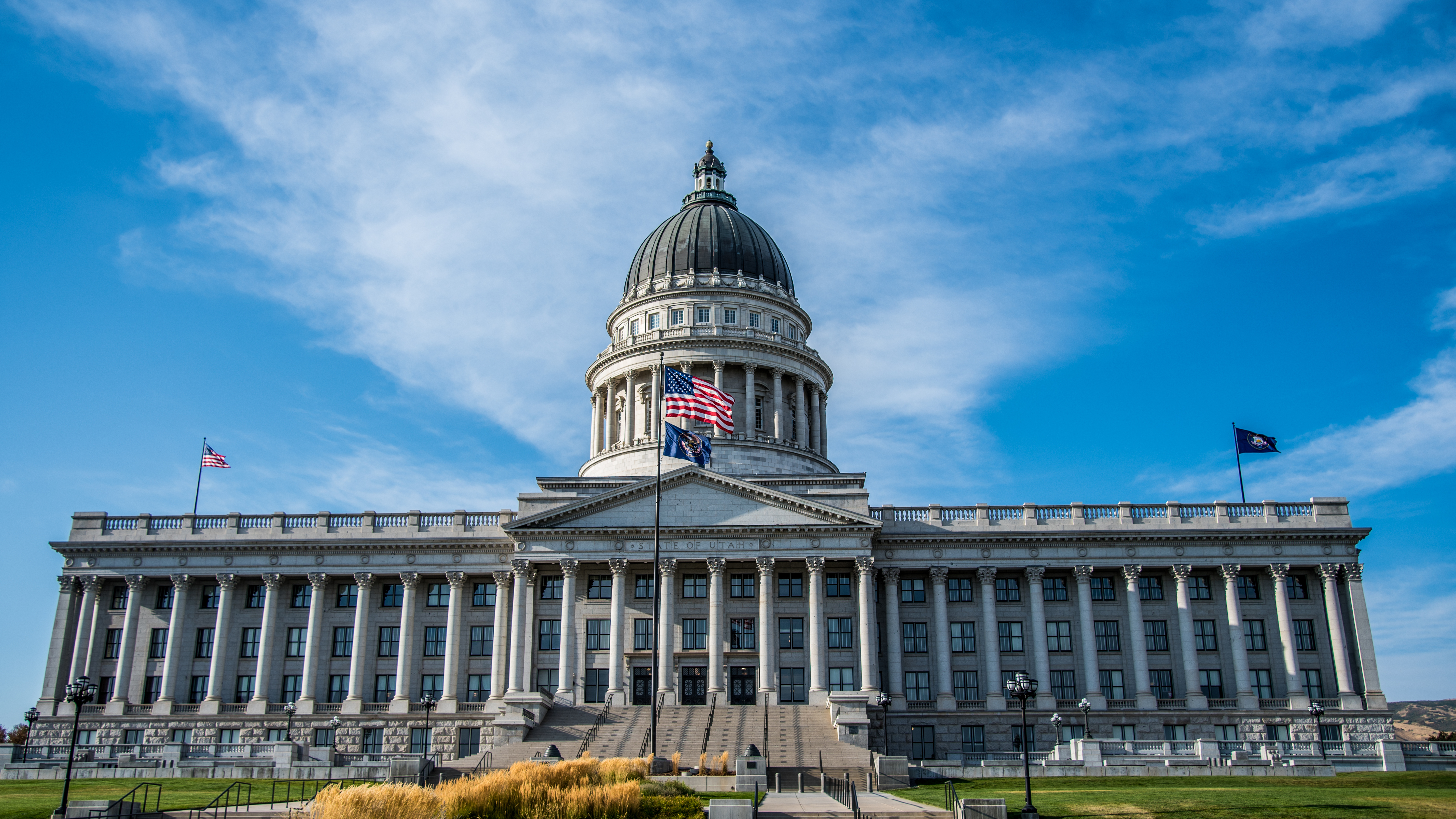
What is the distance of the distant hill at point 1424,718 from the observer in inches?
5344

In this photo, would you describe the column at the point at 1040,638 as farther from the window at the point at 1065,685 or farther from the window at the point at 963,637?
the window at the point at 963,637

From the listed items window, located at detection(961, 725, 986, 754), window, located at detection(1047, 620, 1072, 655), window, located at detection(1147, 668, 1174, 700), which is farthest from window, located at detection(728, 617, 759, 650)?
window, located at detection(1147, 668, 1174, 700)

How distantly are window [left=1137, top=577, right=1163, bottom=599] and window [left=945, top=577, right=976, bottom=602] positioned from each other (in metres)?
9.24

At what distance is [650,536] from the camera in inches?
2398

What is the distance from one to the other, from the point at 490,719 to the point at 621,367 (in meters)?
28.3

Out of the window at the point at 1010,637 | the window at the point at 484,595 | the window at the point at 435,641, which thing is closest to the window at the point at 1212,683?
the window at the point at 1010,637

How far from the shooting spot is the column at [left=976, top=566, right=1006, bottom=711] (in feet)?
198

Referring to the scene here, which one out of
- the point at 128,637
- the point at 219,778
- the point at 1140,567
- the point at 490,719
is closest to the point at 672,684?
the point at 490,719

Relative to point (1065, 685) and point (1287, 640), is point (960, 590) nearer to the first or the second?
point (1065, 685)

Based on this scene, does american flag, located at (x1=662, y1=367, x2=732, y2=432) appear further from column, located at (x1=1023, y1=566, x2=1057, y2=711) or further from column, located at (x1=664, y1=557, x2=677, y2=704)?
column, located at (x1=1023, y1=566, x2=1057, y2=711)

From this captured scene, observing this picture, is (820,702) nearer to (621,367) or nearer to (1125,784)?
(1125,784)

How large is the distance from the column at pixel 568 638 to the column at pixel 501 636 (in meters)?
2.87

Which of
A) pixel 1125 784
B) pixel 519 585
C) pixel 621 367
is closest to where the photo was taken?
pixel 1125 784

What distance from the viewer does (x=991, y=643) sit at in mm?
61562
